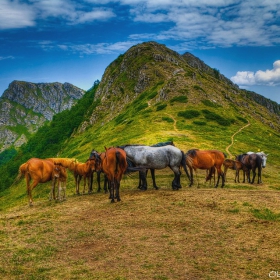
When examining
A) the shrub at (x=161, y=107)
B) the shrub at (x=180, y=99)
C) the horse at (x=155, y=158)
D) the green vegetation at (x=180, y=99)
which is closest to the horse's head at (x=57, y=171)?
the horse at (x=155, y=158)

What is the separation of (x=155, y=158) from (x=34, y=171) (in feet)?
26.9

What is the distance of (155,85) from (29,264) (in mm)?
90369

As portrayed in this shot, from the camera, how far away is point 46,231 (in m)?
13.6

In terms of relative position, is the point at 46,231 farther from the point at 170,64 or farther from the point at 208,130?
the point at 170,64

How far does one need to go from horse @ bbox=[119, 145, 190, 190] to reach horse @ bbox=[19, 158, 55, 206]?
221 inches

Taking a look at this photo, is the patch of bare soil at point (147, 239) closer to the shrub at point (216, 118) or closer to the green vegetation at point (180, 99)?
the shrub at point (216, 118)

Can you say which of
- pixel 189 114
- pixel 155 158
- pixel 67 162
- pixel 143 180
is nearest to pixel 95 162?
pixel 67 162

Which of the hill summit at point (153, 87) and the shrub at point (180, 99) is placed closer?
the shrub at point (180, 99)

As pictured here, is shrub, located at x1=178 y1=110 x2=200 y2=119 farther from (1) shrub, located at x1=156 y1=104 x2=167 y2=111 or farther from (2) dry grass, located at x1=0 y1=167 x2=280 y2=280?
(2) dry grass, located at x1=0 y1=167 x2=280 y2=280

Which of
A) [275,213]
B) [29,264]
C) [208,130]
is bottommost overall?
[29,264]

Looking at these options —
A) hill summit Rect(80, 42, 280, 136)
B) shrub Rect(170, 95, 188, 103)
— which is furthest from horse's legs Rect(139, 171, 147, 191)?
shrub Rect(170, 95, 188, 103)

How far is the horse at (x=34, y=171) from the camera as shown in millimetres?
19594

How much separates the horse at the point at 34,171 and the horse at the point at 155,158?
18.5ft

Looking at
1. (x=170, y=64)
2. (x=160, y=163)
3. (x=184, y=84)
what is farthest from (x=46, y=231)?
(x=170, y=64)
